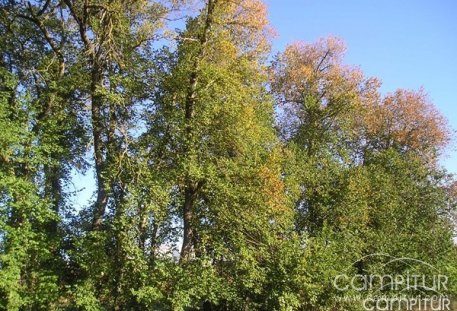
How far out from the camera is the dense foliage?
12.8 meters

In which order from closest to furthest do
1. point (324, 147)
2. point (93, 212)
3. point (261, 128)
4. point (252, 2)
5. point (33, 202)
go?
point (33, 202) < point (93, 212) < point (261, 128) < point (252, 2) < point (324, 147)

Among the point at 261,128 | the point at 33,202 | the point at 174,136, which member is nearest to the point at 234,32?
the point at 261,128

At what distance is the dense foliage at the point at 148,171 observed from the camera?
503 inches

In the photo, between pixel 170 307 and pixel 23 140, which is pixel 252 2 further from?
pixel 170 307

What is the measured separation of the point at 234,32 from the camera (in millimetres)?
16828

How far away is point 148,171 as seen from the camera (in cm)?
1380

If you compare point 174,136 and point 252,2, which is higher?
point 252,2

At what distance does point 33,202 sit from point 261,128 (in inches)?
334

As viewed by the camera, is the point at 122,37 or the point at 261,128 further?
the point at 261,128

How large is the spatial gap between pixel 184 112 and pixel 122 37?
330 centimetres

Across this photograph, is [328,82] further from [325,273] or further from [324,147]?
[325,273]

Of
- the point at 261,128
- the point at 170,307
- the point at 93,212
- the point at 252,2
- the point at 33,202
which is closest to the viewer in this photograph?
the point at 33,202

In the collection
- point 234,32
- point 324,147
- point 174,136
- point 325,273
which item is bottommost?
point 325,273

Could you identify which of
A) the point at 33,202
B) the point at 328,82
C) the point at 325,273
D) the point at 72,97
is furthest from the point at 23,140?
the point at 328,82
